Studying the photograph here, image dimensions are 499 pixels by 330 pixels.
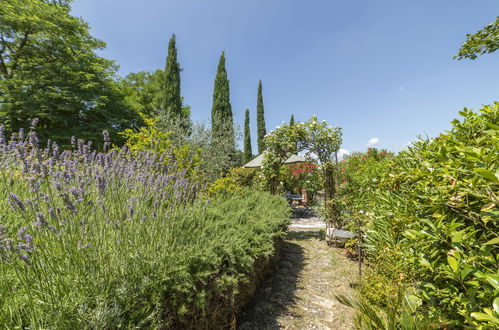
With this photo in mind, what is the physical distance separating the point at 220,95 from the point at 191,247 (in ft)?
68.9

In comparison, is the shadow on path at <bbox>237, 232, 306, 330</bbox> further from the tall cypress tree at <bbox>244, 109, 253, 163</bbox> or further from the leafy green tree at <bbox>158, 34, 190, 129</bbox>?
the tall cypress tree at <bbox>244, 109, 253, 163</bbox>

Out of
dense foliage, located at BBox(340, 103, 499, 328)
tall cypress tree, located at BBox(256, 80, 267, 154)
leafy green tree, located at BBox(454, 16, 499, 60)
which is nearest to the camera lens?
dense foliage, located at BBox(340, 103, 499, 328)

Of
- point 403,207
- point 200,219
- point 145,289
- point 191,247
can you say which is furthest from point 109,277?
point 403,207

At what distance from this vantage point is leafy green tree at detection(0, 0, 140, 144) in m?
12.8

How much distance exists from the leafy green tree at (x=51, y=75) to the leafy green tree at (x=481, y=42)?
1862 centimetres

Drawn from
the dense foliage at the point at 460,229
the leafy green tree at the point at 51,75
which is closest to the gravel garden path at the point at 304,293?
the dense foliage at the point at 460,229

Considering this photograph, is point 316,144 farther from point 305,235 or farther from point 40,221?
point 40,221

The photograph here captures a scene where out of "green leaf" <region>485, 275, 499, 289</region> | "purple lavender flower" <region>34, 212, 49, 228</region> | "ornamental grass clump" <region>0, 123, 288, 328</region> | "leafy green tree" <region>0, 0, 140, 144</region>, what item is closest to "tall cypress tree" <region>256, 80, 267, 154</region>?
"leafy green tree" <region>0, 0, 140, 144</region>

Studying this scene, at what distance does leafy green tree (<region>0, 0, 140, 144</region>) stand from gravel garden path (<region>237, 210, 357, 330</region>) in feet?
53.8

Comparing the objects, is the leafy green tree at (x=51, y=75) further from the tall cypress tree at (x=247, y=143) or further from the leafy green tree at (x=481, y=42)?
the leafy green tree at (x=481, y=42)

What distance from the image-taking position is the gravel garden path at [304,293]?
2.50 m

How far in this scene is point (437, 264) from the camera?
47.4 inches

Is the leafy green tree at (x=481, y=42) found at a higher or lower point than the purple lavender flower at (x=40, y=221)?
higher

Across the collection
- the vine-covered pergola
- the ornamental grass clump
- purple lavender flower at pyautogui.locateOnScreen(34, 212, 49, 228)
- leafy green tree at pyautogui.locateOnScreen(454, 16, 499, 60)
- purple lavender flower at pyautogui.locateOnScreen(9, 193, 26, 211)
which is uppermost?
leafy green tree at pyautogui.locateOnScreen(454, 16, 499, 60)
